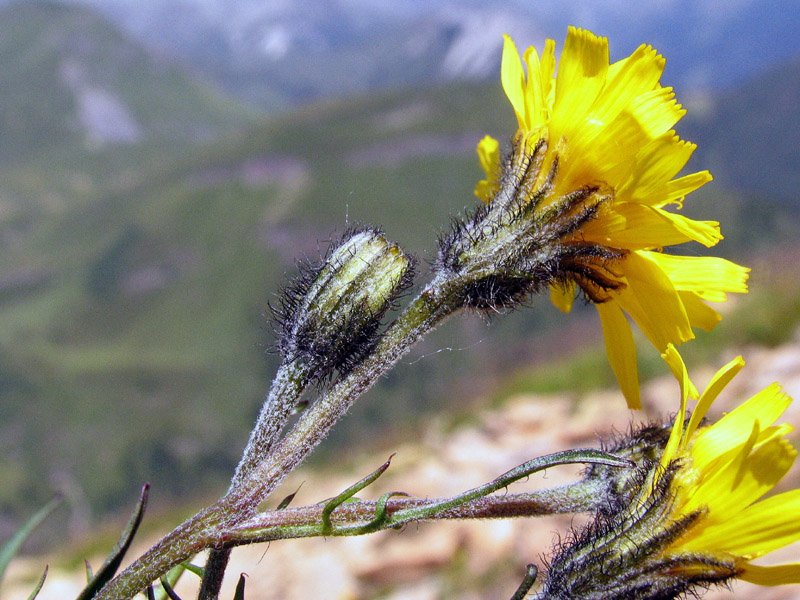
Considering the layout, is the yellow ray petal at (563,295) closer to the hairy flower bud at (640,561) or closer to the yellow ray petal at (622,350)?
the yellow ray petal at (622,350)

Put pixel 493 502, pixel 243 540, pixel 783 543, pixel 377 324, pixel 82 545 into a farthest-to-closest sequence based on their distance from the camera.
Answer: pixel 82 545 → pixel 377 324 → pixel 493 502 → pixel 243 540 → pixel 783 543

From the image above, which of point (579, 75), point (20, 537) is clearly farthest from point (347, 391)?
point (20, 537)

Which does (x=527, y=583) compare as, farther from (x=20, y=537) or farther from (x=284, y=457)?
(x=20, y=537)

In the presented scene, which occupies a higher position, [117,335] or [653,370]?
[117,335]

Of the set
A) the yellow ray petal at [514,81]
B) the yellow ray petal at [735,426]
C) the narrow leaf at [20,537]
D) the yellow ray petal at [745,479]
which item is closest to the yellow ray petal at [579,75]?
the yellow ray petal at [514,81]

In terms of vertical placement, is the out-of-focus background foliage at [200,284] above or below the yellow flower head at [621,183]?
above

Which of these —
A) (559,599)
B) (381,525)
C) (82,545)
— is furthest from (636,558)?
(82,545)

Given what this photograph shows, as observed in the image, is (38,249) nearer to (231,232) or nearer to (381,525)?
(231,232)
